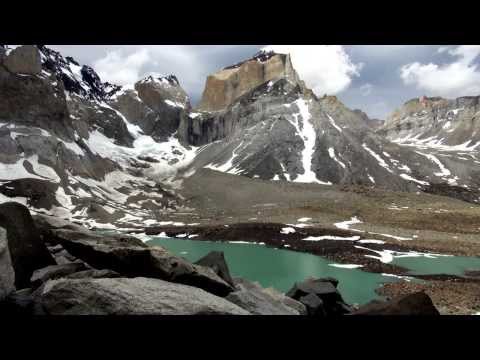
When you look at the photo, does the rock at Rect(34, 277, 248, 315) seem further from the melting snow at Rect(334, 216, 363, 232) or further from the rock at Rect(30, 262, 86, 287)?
the melting snow at Rect(334, 216, 363, 232)

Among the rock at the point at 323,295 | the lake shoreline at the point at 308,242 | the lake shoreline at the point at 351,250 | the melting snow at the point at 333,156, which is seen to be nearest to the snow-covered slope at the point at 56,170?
the lake shoreline at the point at 308,242

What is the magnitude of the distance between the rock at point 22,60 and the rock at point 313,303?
408 ft

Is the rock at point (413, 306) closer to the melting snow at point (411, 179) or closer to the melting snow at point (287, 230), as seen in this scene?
the melting snow at point (287, 230)

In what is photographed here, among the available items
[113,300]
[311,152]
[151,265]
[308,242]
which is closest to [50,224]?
[151,265]

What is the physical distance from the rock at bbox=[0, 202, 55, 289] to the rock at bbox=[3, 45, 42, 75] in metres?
123

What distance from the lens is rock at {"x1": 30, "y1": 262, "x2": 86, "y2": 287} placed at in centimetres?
880

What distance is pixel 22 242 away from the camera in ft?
32.4

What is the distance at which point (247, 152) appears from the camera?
470 feet

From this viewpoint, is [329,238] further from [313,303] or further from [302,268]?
[313,303]

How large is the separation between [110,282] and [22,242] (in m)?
4.38

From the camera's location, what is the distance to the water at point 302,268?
2947cm
